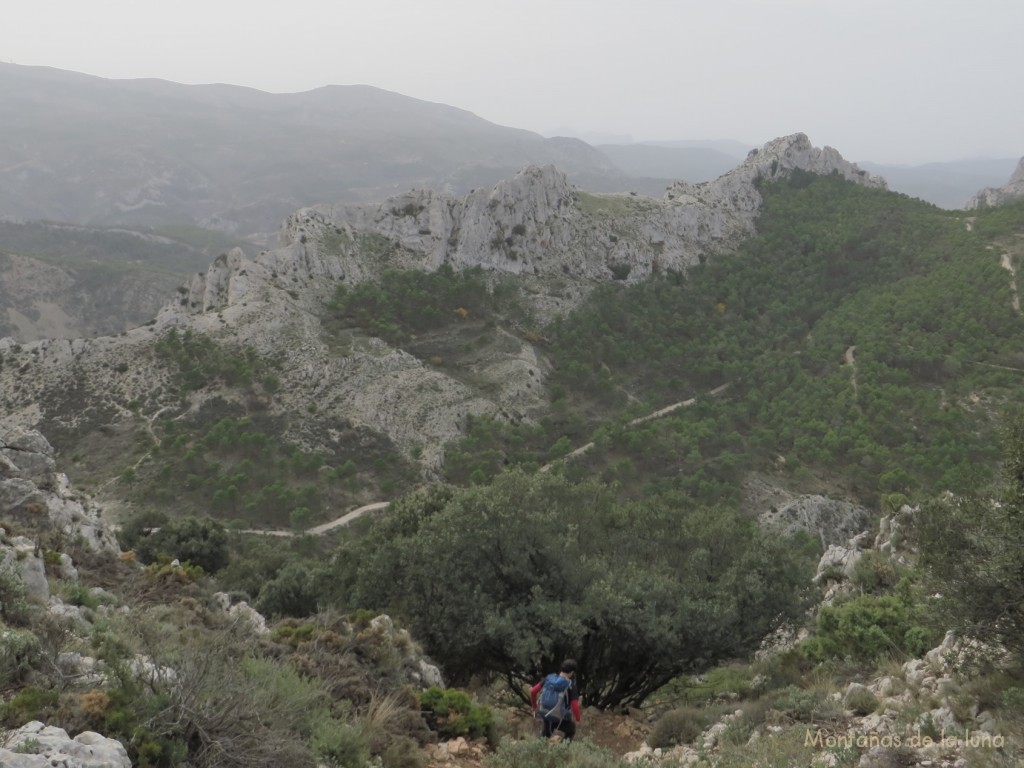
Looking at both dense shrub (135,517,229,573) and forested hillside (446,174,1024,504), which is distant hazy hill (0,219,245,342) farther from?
dense shrub (135,517,229,573)

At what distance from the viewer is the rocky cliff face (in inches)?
1953

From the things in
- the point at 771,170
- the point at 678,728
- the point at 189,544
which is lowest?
the point at 189,544

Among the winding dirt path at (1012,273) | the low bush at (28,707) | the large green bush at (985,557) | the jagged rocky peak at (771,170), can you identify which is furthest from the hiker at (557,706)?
the jagged rocky peak at (771,170)

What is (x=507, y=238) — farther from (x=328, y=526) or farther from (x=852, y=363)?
(x=328, y=526)

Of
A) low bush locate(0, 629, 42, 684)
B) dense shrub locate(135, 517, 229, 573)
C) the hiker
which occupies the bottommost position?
dense shrub locate(135, 517, 229, 573)

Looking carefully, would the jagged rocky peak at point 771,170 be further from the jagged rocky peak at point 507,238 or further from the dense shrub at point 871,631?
the dense shrub at point 871,631

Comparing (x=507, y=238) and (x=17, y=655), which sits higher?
(x=507, y=238)

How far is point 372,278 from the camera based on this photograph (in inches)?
2525

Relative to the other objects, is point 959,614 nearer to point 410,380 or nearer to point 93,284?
point 410,380

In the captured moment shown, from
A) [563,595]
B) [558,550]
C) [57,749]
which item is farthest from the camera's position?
[558,550]

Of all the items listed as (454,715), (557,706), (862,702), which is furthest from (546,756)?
(862,702)

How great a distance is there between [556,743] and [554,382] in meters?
51.8

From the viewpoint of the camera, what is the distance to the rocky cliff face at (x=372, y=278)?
4959 centimetres

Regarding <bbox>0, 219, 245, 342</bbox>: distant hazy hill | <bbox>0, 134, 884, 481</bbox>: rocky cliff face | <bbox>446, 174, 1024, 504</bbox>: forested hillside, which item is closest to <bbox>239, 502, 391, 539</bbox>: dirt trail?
<bbox>0, 134, 884, 481</bbox>: rocky cliff face
